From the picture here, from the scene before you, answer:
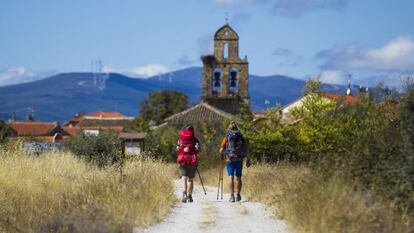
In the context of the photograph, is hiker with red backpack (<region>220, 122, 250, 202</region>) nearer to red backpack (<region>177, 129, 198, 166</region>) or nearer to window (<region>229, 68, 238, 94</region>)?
red backpack (<region>177, 129, 198, 166</region>)

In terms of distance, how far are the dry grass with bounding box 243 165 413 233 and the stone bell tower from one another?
64.3 meters

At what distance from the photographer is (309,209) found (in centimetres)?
1273

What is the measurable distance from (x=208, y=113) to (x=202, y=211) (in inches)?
2324

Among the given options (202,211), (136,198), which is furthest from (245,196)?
(136,198)

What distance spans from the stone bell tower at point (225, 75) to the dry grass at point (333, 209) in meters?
64.3

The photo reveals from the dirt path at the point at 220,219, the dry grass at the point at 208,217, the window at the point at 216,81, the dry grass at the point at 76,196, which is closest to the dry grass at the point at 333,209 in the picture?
the dirt path at the point at 220,219

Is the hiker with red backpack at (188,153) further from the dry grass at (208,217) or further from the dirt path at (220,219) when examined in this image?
the dry grass at (208,217)

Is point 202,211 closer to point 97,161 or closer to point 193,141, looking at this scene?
point 193,141

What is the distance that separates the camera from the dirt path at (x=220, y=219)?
1359 centimetres

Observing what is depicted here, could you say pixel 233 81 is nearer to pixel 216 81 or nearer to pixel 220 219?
pixel 216 81

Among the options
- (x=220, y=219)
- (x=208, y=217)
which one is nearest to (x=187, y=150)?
(x=208, y=217)

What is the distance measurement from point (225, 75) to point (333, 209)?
69.4m

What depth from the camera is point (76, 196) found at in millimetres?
14773

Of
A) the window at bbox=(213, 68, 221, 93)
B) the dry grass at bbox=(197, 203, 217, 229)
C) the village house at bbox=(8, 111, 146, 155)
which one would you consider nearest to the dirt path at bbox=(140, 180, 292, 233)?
the dry grass at bbox=(197, 203, 217, 229)
